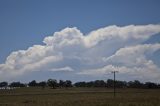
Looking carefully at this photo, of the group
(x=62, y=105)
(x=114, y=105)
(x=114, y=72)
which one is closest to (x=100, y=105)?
(x=114, y=105)

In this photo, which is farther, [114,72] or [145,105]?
[114,72]

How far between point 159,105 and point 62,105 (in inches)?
508

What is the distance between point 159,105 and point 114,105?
5.64 metres

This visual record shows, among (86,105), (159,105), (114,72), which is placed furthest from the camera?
(114,72)

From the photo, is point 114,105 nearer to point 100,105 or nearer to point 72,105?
point 100,105

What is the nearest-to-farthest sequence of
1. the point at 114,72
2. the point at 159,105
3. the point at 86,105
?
the point at 159,105 < the point at 86,105 < the point at 114,72

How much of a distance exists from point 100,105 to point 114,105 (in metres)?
1.87

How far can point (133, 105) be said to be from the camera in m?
44.2

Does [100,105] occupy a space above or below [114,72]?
below

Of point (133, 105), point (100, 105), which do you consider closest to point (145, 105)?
point (133, 105)

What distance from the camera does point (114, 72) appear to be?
339 feet

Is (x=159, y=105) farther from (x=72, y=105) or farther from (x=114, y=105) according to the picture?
(x=72, y=105)

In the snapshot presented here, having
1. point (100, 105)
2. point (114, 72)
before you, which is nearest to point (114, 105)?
point (100, 105)

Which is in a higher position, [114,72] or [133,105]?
[114,72]
